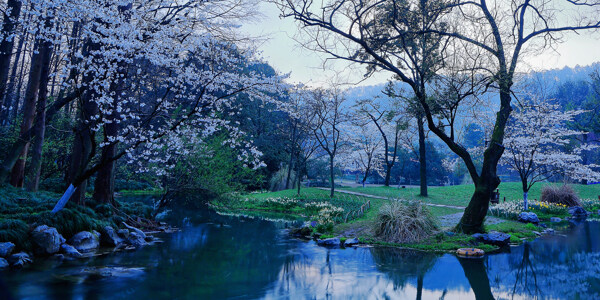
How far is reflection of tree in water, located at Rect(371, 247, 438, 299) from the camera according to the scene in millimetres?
7266

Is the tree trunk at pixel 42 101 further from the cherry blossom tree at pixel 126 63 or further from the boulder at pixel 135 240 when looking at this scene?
the boulder at pixel 135 240

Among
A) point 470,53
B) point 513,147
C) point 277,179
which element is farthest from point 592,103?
point 470,53

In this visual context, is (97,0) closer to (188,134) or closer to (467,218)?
(188,134)

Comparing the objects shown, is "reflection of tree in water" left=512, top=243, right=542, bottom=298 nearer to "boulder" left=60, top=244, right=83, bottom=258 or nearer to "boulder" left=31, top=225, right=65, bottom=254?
"boulder" left=60, top=244, right=83, bottom=258

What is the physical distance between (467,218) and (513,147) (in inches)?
395

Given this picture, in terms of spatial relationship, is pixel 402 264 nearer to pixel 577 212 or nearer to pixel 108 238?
pixel 108 238

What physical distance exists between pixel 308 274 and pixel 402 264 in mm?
2171

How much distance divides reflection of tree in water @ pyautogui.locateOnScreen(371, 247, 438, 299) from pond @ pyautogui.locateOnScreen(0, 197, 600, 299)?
0.02 meters

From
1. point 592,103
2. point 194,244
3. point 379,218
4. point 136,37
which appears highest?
point 592,103

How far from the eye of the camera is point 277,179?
31812 millimetres

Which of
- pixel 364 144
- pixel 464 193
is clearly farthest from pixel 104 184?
pixel 364 144

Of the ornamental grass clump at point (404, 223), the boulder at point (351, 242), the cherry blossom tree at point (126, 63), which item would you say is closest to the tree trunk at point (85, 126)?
the cherry blossom tree at point (126, 63)

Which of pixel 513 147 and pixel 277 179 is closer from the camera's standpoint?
pixel 513 147

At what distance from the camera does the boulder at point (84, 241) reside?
886cm
